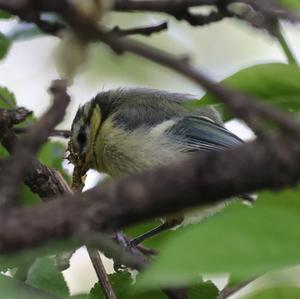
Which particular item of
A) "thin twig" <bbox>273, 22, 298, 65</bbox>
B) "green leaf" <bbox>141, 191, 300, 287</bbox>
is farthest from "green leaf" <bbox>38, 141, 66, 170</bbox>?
"green leaf" <bbox>141, 191, 300, 287</bbox>

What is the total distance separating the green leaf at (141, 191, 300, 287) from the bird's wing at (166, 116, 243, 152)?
6.40 feet

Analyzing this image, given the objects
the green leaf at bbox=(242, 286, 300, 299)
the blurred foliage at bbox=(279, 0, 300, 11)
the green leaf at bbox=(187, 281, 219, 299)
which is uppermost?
the blurred foliage at bbox=(279, 0, 300, 11)

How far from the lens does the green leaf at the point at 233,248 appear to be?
571 mm

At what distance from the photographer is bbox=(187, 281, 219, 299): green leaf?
1.30m

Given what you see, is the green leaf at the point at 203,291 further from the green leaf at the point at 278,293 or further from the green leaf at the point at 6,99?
the green leaf at the point at 6,99

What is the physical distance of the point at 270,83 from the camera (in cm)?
99

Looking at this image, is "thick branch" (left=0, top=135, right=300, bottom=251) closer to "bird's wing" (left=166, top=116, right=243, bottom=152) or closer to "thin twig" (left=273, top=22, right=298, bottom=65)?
"thin twig" (left=273, top=22, right=298, bottom=65)

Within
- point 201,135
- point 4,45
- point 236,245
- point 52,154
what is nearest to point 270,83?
point 236,245

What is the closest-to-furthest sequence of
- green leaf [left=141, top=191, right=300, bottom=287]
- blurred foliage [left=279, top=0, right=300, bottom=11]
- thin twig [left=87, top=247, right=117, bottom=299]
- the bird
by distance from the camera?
green leaf [left=141, top=191, right=300, bottom=287] < blurred foliage [left=279, top=0, right=300, bottom=11] < thin twig [left=87, top=247, right=117, bottom=299] < the bird

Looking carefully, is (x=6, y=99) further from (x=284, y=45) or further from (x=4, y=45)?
(x=284, y=45)

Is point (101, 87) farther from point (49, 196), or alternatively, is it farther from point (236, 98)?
point (236, 98)

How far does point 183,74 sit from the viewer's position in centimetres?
61

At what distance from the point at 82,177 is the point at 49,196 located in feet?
2.31

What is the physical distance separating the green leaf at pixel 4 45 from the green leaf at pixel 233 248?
1.08 m
